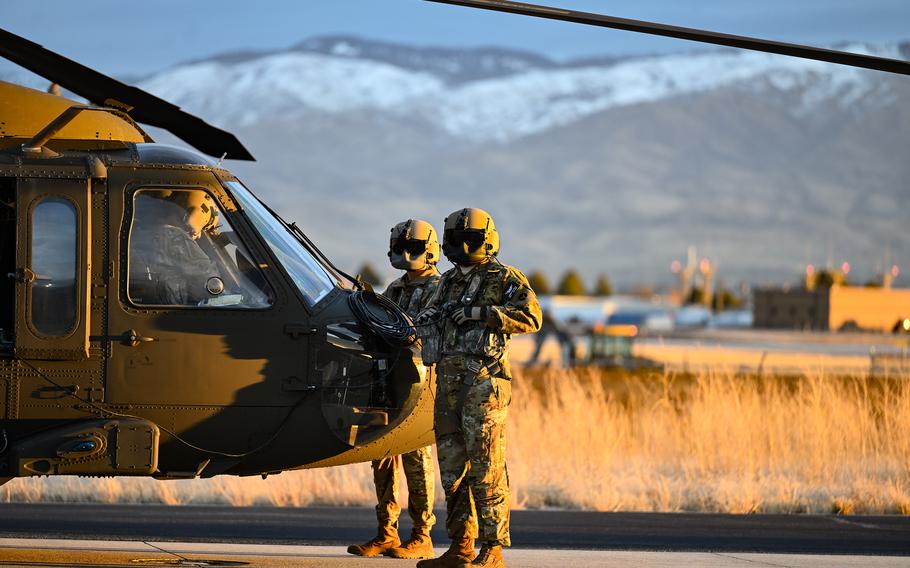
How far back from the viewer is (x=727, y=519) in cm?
1195

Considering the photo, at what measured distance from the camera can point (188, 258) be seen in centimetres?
816

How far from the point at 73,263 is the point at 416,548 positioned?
2.95 m

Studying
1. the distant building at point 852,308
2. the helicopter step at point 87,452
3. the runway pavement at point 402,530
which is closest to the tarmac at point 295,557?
the runway pavement at point 402,530

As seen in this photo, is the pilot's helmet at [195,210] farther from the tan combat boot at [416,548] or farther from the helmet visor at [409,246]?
the tan combat boot at [416,548]

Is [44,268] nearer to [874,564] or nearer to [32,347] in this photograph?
[32,347]

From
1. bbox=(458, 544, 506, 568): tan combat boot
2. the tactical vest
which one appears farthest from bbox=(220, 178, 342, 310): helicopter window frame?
bbox=(458, 544, 506, 568): tan combat boot

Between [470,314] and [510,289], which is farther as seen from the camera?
[510,289]

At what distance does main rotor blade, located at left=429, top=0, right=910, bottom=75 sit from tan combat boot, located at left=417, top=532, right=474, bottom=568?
3.13 metres

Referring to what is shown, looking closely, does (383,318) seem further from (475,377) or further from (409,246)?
(409,246)

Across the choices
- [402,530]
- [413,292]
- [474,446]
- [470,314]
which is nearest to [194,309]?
[470,314]

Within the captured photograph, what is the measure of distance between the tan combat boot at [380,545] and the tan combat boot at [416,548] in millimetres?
51

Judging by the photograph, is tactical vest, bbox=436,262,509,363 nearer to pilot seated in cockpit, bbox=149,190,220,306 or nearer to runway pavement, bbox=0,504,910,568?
pilot seated in cockpit, bbox=149,190,220,306

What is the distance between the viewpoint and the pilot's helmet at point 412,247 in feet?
29.9

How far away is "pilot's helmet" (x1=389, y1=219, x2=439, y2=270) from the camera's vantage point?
9109 millimetres
